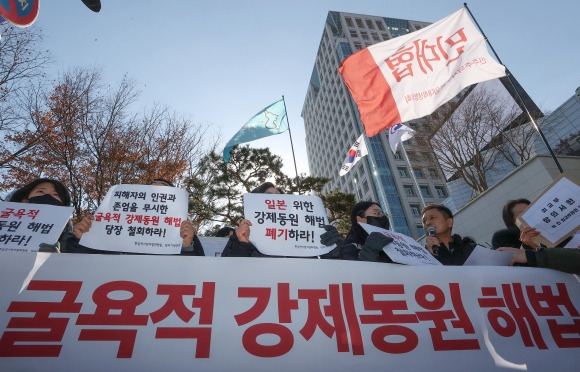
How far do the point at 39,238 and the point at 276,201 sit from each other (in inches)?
63.6

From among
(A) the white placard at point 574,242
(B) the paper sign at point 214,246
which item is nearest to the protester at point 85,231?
(B) the paper sign at point 214,246

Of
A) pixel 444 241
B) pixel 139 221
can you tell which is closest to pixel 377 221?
pixel 444 241

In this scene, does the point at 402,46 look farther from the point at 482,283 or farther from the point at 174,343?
the point at 174,343

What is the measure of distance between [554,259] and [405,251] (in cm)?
107

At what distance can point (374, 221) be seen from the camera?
10.6 feet

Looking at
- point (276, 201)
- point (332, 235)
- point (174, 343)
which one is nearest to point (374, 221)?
point (332, 235)

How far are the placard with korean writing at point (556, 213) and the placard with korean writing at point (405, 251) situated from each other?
41.3 inches

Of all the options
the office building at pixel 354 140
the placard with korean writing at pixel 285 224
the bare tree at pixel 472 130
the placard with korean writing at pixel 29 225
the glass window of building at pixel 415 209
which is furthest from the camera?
the office building at pixel 354 140

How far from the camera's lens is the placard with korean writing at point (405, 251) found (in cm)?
207

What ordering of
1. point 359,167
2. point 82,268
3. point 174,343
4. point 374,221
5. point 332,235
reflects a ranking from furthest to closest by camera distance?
point 359,167, point 374,221, point 332,235, point 82,268, point 174,343

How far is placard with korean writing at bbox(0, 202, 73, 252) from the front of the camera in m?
1.95

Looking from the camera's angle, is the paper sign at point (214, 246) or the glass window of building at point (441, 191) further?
the glass window of building at point (441, 191)

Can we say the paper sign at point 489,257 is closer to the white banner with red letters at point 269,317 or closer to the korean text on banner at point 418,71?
the white banner with red letters at point 269,317

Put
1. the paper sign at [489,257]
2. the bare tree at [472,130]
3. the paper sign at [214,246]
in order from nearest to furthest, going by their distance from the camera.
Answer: the paper sign at [489,257] → the paper sign at [214,246] → the bare tree at [472,130]
